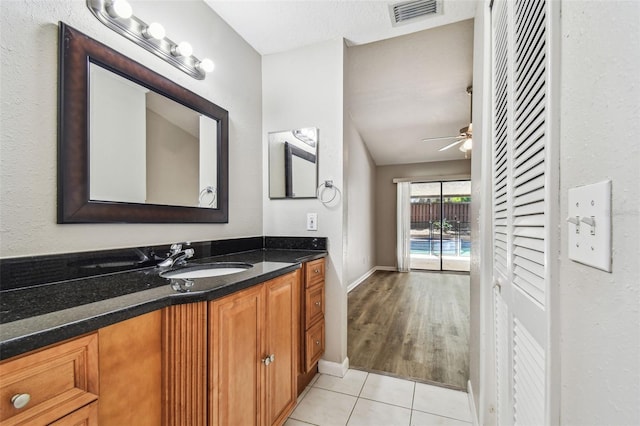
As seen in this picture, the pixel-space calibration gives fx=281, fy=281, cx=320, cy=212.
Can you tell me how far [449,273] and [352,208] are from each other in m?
2.56

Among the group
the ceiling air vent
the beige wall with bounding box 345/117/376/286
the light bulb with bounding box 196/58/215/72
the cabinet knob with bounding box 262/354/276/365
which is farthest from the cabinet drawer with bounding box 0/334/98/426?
the beige wall with bounding box 345/117/376/286

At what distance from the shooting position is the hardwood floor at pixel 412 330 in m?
2.09

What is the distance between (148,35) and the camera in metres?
1.34

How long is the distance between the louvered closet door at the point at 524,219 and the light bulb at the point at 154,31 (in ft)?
4.76

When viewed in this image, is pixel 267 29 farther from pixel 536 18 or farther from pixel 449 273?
pixel 449 273

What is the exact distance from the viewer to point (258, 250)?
214cm

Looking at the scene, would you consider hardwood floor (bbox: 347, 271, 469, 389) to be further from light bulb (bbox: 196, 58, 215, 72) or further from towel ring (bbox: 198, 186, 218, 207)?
light bulb (bbox: 196, 58, 215, 72)

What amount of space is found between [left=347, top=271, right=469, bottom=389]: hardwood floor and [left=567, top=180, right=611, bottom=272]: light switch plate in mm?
1871

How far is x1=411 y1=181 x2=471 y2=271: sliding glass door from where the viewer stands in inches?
224

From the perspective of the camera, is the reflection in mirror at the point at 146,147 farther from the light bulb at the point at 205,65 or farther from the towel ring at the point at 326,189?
the towel ring at the point at 326,189

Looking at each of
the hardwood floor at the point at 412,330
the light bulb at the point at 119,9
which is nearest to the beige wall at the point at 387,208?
the hardwood floor at the point at 412,330

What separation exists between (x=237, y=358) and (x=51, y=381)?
0.58m

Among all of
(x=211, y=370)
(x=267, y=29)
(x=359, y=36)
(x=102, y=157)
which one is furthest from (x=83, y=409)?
(x=359, y=36)

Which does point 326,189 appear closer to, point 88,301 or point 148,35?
point 148,35
